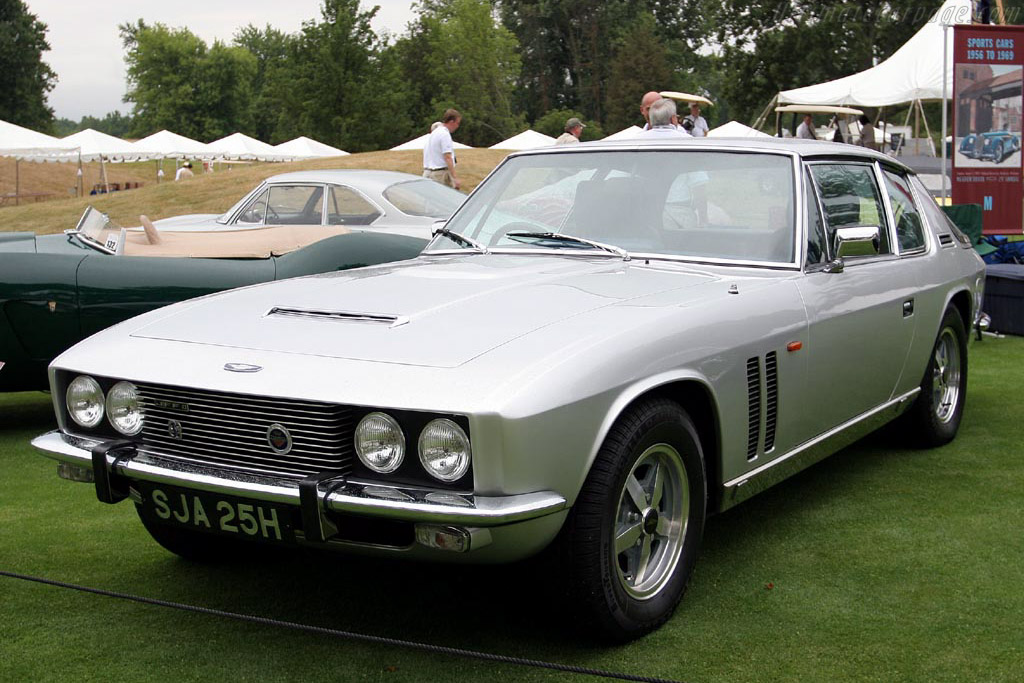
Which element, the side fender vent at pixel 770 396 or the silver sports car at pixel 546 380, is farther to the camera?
the side fender vent at pixel 770 396

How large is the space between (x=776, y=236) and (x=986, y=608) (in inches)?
58.1

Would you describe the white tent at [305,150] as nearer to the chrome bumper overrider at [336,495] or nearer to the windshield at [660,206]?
the windshield at [660,206]

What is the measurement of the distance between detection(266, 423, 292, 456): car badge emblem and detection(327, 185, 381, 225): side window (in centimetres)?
768

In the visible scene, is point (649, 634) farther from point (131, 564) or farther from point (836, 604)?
point (131, 564)

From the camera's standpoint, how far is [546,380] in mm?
2686

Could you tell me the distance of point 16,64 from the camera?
59531mm

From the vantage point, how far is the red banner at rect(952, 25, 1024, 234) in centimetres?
1149

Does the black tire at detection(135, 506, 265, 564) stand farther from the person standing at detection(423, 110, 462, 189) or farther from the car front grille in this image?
the person standing at detection(423, 110, 462, 189)

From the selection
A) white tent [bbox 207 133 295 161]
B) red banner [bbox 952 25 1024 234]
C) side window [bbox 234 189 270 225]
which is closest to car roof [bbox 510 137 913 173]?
side window [bbox 234 189 270 225]

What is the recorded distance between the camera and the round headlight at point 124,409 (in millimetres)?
3109

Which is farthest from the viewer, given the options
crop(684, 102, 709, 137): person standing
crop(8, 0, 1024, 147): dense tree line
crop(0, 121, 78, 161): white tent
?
crop(8, 0, 1024, 147): dense tree line

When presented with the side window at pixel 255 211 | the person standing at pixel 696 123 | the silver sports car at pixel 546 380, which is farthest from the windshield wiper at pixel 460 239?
the person standing at pixel 696 123

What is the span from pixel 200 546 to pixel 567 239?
5.64 feet

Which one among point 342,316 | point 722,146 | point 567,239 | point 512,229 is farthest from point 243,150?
point 342,316
